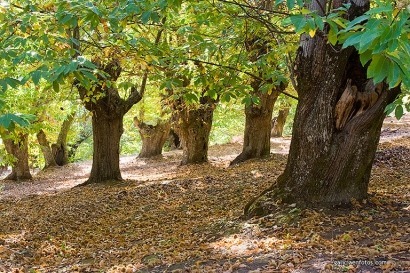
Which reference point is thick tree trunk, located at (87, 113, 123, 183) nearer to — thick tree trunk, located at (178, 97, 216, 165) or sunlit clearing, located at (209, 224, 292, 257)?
thick tree trunk, located at (178, 97, 216, 165)

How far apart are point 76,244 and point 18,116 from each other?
3.48 meters

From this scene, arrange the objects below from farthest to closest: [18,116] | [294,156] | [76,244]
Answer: [76,244], [294,156], [18,116]

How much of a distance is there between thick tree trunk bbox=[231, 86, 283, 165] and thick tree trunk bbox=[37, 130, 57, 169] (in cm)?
1052

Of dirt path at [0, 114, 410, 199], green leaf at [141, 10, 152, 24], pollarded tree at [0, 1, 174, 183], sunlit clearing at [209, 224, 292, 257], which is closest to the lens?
pollarded tree at [0, 1, 174, 183]

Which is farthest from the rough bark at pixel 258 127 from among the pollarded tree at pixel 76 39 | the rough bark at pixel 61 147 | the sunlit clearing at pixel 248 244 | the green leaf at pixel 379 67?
the rough bark at pixel 61 147

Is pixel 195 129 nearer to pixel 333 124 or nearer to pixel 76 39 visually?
pixel 333 124

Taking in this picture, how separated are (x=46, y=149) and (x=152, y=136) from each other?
5245 mm

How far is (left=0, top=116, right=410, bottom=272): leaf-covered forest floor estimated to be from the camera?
13.9ft

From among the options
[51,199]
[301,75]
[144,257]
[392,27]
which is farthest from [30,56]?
[51,199]

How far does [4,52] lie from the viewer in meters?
4.76

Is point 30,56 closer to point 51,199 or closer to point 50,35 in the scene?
point 50,35

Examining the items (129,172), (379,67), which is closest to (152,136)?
(129,172)

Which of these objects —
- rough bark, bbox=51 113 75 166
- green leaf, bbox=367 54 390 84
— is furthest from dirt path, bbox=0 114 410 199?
green leaf, bbox=367 54 390 84

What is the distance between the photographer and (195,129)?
14.9 metres
